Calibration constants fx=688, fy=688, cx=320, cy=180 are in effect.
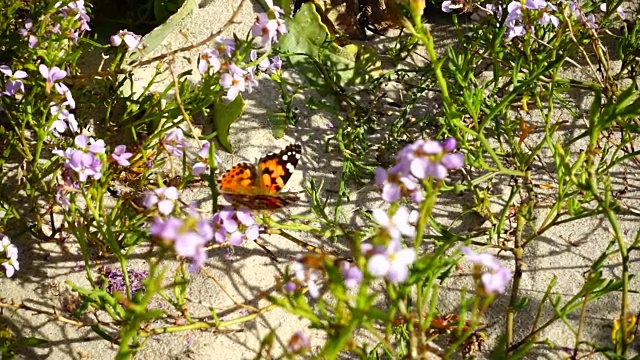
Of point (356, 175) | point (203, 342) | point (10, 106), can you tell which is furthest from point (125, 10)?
point (203, 342)

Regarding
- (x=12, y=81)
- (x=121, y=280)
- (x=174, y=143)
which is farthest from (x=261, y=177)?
(x=12, y=81)

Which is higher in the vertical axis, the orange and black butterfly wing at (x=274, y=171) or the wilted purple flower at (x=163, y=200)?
the orange and black butterfly wing at (x=274, y=171)

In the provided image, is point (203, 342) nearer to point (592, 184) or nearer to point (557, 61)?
point (592, 184)

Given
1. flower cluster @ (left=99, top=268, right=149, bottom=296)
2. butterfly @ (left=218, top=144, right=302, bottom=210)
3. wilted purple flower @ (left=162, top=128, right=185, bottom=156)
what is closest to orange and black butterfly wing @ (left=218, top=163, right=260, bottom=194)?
butterfly @ (left=218, top=144, right=302, bottom=210)

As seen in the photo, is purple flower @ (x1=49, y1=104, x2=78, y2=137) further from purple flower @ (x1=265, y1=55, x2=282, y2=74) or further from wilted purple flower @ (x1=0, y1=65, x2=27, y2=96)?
purple flower @ (x1=265, y1=55, x2=282, y2=74)

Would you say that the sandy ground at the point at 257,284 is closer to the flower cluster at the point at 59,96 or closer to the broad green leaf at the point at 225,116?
the broad green leaf at the point at 225,116

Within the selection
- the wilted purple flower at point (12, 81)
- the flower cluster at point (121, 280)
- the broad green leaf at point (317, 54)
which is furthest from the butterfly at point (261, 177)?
the broad green leaf at point (317, 54)
